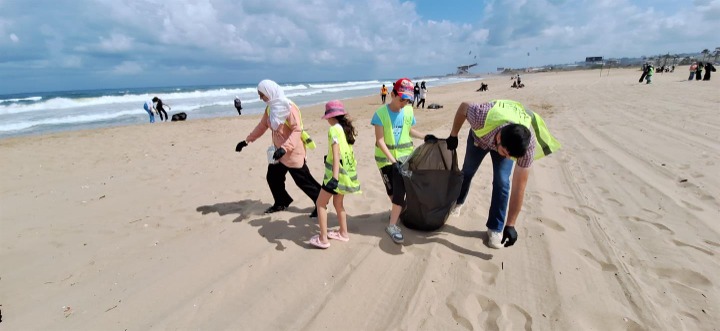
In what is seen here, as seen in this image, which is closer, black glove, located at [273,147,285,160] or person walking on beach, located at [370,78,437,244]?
person walking on beach, located at [370,78,437,244]

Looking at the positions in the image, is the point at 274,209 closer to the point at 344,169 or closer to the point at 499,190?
the point at 344,169

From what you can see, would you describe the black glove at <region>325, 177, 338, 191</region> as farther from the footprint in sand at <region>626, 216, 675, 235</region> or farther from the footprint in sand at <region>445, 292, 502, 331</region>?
the footprint in sand at <region>626, 216, 675, 235</region>

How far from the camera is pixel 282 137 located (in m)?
3.73

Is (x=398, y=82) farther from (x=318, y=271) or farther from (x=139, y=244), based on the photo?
(x=139, y=244)

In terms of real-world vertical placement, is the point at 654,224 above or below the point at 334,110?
below

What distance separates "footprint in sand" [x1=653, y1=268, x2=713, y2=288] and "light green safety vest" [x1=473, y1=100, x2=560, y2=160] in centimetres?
118

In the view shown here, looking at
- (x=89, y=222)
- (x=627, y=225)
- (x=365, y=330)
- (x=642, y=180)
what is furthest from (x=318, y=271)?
(x=642, y=180)

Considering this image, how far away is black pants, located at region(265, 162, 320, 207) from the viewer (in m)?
3.87

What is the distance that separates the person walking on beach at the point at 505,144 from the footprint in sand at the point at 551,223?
24.7 inches

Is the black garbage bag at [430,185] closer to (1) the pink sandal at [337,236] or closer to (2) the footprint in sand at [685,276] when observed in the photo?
(1) the pink sandal at [337,236]

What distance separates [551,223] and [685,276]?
1.06m

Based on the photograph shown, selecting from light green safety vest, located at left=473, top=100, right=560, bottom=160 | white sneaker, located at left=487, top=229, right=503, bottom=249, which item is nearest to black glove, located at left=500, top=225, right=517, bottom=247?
white sneaker, located at left=487, top=229, right=503, bottom=249

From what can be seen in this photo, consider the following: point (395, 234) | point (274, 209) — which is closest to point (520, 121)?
point (395, 234)

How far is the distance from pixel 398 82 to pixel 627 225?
2637 millimetres
